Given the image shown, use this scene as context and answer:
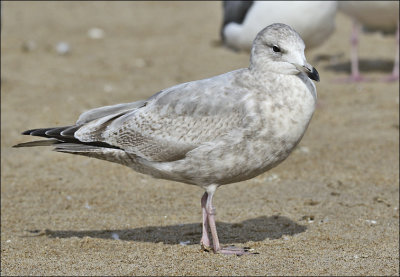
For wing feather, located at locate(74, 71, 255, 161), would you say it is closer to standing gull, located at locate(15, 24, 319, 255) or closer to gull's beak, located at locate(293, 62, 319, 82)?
standing gull, located at locate(15, 24, 319, 255)

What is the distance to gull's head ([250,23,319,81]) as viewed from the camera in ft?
14.3

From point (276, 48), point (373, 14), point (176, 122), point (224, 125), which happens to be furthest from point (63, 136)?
point (373, 14)

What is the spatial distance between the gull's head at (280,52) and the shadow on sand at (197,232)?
4.27 ft

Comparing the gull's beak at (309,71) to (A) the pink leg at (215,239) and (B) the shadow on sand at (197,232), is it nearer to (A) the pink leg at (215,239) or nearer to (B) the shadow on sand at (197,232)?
(A) the pink leg at (215,239)

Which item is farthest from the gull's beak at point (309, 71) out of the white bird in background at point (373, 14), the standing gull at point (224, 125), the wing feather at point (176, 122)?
the white bird in background at point (373, 14)

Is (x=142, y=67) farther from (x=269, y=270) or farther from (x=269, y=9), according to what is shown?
(x=269, y=270)

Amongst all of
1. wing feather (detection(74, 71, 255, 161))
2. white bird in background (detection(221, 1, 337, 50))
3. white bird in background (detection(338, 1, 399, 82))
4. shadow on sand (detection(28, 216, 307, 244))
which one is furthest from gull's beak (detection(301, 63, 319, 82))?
white bird in background (detection(338, 1, 399, 82))

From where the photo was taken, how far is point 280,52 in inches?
174

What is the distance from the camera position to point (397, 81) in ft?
31.1

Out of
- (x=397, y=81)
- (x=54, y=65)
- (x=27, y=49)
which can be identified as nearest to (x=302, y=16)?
(x=397, y=81)

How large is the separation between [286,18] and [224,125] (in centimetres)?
429

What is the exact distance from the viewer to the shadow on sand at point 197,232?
5.14 metres

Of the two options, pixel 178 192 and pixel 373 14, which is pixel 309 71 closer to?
pixel 178 192

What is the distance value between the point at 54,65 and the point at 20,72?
66 centimetres
